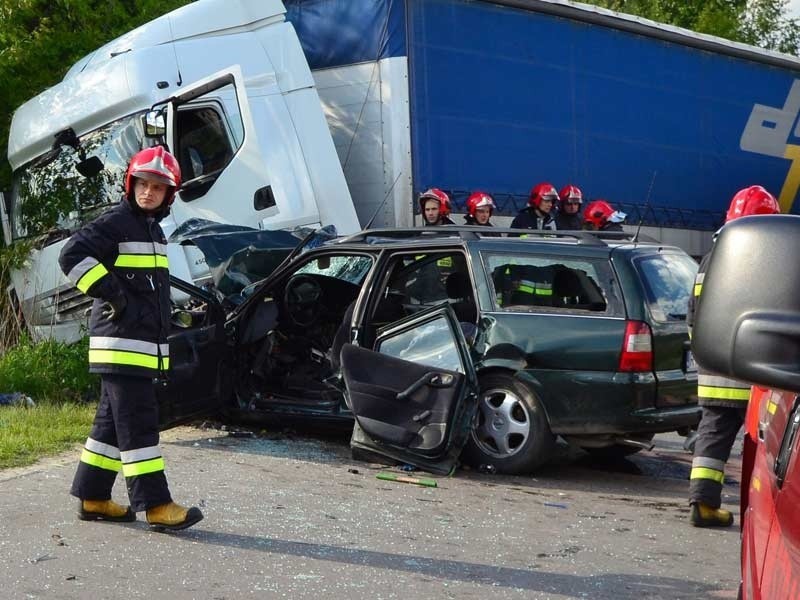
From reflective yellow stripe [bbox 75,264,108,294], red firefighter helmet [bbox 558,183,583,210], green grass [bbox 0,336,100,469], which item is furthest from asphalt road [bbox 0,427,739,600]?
red firefighter helmet [bbox 558,183,583,210]

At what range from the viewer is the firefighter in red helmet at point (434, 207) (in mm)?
10906

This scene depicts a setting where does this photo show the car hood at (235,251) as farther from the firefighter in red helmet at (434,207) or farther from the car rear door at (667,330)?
the car rear door at (667,330)

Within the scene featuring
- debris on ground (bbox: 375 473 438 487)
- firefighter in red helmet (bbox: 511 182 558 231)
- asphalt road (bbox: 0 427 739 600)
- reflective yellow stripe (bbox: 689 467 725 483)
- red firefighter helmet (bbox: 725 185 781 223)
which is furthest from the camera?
firefighter in red helmet (bbox: 511 182 558 231)

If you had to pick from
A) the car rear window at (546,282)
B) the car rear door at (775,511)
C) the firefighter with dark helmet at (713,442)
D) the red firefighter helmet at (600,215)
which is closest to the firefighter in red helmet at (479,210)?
the red firefighter helmet at (600,215)

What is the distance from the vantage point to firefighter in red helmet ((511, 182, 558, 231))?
466 inches

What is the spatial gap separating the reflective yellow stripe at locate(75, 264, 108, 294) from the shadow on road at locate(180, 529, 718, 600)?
4.02 ft

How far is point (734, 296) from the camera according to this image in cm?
185

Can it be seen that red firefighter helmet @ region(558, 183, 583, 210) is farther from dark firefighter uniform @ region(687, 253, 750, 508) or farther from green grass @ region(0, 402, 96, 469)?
dark firefighter uniform @ region(687, 253, 750, 508)

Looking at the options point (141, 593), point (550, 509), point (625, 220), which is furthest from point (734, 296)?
point (625, 220)

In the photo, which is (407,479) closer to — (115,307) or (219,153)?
(115,307)

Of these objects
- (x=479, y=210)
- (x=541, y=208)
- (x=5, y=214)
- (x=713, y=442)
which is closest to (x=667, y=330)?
(x=713, y=442)

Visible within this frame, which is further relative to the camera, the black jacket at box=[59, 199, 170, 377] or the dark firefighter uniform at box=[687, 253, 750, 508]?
the dark firefighter uniform at box=[687, 253, 750, 508]

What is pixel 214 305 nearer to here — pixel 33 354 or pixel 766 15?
pixel 33 354

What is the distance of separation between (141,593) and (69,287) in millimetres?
6504
